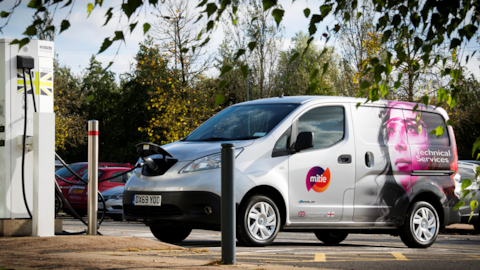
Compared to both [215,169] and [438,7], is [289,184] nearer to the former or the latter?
[215,169]

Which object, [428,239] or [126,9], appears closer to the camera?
[126,9]

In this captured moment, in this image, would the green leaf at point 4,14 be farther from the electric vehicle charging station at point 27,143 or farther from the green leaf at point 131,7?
the electric vehicle charging station at point 27,143

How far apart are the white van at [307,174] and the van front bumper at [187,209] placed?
0.5 inches

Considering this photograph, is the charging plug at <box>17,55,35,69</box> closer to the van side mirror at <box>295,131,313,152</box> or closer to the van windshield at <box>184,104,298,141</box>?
the van windshield at <box>184,104,298,141</box>

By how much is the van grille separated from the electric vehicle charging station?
41.9 inches

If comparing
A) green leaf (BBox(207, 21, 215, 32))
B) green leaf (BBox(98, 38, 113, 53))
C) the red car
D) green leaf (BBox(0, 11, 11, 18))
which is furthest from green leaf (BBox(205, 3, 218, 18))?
the red car

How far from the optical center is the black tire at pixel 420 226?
9.16 meters

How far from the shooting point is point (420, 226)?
30.5ft

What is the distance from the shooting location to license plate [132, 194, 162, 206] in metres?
7.68

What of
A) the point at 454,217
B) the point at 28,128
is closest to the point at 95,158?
the point at 28,128

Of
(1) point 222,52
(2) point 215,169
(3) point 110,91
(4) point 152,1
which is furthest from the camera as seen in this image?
(3) point 110,91

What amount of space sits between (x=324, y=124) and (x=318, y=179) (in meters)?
0.82

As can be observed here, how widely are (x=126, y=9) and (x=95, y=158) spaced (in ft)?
16.1

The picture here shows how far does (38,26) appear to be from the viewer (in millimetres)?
3260
